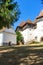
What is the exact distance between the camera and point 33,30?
79.3m

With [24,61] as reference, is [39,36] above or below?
above

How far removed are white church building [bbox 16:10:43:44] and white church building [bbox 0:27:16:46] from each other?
22.4ft

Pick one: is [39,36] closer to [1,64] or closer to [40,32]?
[40,32]

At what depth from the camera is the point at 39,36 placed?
74.2 metres

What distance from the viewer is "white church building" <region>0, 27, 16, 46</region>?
66400mm

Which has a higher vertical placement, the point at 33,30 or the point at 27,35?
the point at 33,30

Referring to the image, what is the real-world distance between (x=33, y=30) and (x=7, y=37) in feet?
46.7

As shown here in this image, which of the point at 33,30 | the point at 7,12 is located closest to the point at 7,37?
the point at 33,30

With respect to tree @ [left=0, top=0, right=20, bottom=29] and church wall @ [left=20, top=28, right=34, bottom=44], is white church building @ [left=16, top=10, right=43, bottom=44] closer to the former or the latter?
church wall @ [left=20, top=28, right=34, bottom=44]

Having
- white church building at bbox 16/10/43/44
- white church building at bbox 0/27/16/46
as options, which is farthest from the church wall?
white church building at bbox 0/27/16/46

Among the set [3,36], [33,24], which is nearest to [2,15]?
[3,36]

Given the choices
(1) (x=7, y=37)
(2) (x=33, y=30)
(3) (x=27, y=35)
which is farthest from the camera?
(2) (x=33, y=30)

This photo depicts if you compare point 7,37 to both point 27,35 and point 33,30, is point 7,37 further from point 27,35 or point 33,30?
point 33,30

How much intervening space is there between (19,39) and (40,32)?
743cm
